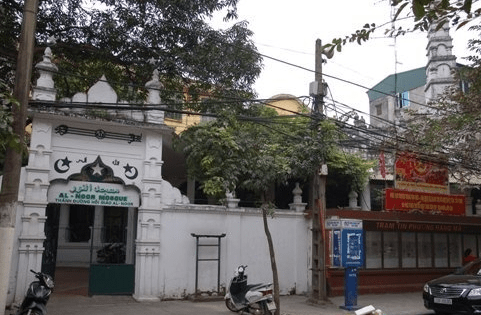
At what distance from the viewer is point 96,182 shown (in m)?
10.6

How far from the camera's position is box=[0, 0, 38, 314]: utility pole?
6.59 m

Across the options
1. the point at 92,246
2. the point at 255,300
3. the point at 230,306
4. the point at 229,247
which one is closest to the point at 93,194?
the point at 92,246

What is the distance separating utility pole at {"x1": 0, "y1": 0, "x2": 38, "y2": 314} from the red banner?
10.7 meters

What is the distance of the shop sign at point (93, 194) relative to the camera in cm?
1028

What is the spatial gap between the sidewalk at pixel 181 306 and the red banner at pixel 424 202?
3054 mm

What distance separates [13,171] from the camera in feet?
22.0

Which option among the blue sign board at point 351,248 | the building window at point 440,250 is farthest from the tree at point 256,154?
the building window at point 440,250

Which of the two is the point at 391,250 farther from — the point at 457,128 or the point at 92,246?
the point at 92,246

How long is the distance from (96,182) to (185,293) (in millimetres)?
3338

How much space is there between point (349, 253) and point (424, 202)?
508 cm

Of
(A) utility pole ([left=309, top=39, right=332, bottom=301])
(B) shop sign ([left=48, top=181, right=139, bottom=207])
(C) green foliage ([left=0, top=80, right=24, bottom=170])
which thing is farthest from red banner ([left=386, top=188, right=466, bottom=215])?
(C) green foliage ([left=0, top=80, right=24, bottom=170])

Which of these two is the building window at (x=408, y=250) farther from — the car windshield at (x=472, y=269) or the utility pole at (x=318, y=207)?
the utility pole at (x=318, y=207)

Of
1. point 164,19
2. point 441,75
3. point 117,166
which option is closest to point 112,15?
point 164,19

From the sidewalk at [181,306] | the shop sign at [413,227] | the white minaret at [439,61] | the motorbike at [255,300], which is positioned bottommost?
the sidewalk at [181,306]
